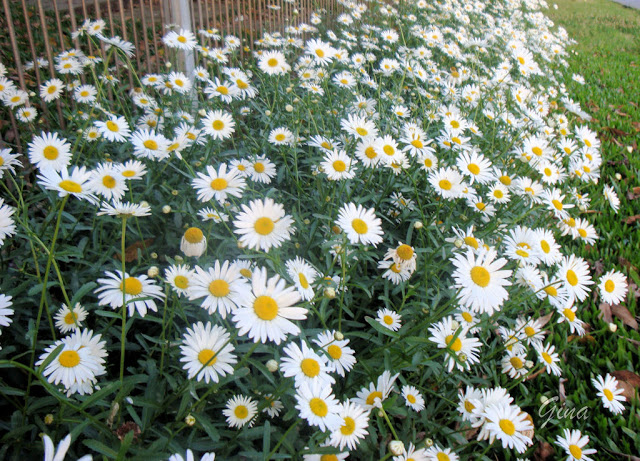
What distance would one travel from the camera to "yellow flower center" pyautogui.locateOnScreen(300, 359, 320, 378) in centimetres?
128

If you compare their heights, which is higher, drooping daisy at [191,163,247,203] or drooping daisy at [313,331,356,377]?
drooping daisy at [191,163,247,203]

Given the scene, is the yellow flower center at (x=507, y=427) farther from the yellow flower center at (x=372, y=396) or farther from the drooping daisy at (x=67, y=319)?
the drooping daisy at (x=67, y=319)

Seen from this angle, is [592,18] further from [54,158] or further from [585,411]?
[54,158]

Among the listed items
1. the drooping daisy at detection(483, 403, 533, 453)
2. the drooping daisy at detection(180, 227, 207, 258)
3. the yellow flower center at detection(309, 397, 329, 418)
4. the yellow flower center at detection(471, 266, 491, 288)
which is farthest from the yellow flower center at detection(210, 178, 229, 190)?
the drooping daisy at detection(483, 403, 533, 453)

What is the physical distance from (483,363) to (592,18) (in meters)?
14.9

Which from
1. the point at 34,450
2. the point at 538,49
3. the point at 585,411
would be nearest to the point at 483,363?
the point at 585,411

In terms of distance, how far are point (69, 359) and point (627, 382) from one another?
241 centimetres

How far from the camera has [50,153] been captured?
5.91 feet

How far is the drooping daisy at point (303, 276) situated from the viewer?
1458 mm

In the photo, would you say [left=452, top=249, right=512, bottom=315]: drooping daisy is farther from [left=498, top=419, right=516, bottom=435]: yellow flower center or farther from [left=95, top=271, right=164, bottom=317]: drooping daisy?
[left=95, top=271, right=164, bottom=317]: drooping daisy

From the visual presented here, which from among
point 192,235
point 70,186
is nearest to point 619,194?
point 192,235

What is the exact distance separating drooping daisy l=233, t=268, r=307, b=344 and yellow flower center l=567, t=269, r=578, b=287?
134cm

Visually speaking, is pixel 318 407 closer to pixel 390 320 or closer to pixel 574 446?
pixel 390 320

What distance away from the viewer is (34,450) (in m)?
1.29
